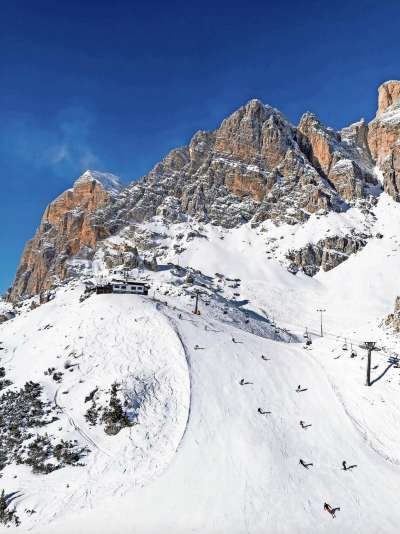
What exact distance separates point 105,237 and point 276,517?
493 feet

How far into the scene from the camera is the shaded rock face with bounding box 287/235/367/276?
142625mm

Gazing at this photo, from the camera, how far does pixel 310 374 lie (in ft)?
144

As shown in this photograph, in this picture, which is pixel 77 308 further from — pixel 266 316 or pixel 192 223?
pixel 192 223

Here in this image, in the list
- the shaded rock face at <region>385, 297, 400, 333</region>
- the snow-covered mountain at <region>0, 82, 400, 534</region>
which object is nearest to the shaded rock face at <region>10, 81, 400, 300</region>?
the snow-covered mountain at <region>0, 82, 400, 534</region>

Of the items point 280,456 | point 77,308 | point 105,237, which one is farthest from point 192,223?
point 280,456

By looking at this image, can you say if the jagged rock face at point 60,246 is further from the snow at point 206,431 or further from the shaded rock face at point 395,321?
the shaded rock face at point 395,321

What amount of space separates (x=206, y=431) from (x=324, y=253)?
121m

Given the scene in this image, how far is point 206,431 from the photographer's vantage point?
107ft

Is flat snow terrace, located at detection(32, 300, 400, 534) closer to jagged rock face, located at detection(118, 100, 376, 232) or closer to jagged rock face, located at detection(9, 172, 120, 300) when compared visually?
jagged rock face, located at detection(9, 172, 120, 300)

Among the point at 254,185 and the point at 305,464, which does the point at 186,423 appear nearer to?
the point at 305,464

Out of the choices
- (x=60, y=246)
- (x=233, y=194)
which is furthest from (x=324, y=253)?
(x=60, y=246)

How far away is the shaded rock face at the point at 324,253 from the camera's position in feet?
468

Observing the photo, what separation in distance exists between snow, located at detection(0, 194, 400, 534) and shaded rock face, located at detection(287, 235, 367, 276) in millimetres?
79684

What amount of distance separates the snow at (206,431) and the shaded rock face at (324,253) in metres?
79.7
